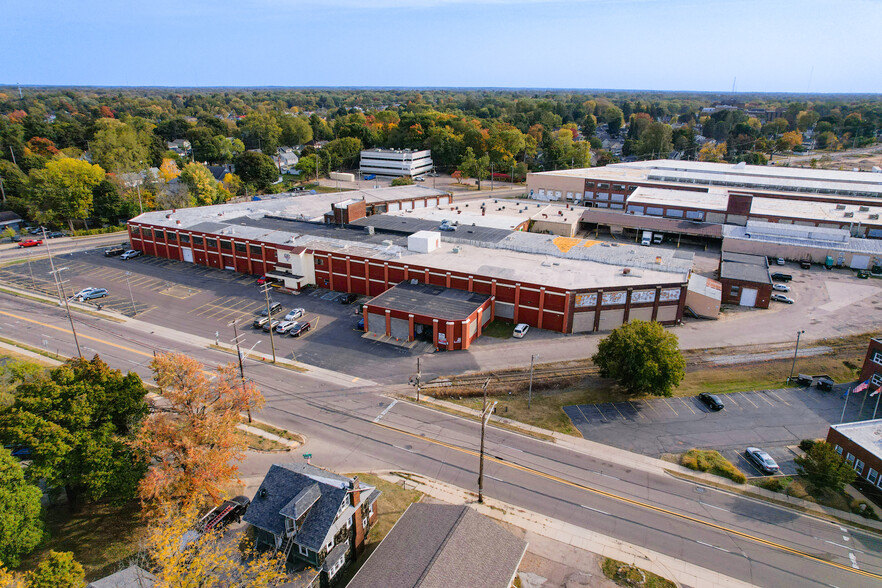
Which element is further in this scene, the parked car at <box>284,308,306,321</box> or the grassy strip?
the parked car at <box>284,308,306,321</box>

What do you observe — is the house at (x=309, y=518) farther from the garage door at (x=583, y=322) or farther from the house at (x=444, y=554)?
the garage door at (x=583, y=322)

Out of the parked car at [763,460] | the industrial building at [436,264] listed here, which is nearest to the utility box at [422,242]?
the industrial building at [436,264]

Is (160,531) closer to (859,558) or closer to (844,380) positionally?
(859,558)

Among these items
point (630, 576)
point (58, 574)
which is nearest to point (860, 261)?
point (630, 576)

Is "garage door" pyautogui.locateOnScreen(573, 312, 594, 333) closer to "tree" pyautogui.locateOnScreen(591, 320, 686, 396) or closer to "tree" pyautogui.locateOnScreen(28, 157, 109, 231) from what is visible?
"tree" pyautogui.locateOnScreen(591, 320, 686, 396)

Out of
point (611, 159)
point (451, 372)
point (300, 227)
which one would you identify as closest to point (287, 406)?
point (451, 372)

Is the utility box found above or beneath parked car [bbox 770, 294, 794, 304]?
above

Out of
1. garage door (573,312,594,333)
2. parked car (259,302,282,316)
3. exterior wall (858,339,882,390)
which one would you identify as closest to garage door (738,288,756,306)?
exterior wall (858,339,882,390)
